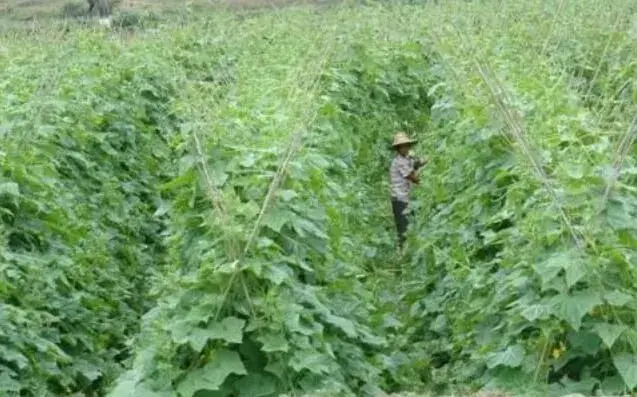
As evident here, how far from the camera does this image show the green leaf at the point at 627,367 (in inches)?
206

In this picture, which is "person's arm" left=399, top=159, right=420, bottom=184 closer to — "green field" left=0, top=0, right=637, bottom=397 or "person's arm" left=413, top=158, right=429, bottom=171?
"person's arm" left=413, top=158, right=429, bottom=171

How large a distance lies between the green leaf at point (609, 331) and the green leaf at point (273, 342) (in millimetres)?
1332

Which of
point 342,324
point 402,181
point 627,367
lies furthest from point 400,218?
point 627,367

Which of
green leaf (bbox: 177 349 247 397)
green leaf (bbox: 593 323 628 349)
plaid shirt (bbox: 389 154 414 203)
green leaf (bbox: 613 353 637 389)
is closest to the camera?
green leaf (bbox: 613 353 637 389)

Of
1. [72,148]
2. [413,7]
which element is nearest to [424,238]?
[72,148]

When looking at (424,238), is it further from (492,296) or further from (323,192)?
(492,296)

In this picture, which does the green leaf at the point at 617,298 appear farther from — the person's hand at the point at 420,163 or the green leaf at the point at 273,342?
the person's hand at the point at 420,163

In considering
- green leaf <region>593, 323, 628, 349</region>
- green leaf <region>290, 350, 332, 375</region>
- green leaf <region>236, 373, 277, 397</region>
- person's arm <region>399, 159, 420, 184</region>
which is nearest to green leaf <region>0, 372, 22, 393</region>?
green leaf <region>236, 373, 277, 397</region>

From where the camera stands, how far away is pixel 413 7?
2050 centimetres

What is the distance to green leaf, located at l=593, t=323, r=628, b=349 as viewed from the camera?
538 cm

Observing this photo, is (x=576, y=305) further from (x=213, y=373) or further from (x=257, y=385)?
(x=213, y=373)

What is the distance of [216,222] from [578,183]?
1.65m

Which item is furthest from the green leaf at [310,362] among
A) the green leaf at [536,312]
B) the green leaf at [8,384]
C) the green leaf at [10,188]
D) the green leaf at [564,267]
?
the green leaf at [10,188]

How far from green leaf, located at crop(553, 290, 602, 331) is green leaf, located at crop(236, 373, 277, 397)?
128cm
